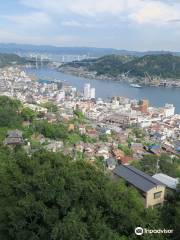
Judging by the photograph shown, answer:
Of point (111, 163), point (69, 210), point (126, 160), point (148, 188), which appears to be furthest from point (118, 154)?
point (69, 210)

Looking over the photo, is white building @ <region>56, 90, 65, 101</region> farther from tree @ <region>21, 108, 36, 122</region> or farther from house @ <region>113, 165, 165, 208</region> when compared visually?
house @ <region>113, 165, 165, 208</region>

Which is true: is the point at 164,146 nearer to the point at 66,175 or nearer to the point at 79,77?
the point at 66,175

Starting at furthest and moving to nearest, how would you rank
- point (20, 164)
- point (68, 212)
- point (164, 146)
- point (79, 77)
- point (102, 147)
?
point (79, 77), point (164, 146), point (102, 147), point (20, 164), point (68, 212)

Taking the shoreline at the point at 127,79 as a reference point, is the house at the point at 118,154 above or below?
above

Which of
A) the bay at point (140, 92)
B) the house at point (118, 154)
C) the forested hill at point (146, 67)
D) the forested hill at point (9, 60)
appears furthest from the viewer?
the forested hill at point (9, 60)

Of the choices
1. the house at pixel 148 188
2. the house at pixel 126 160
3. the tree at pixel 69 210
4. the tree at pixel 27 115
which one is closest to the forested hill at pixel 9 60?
the tree at pixel 27 115

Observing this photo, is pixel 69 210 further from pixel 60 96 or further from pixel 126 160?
pixel 60 96

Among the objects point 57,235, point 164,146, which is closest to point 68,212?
point 57,235

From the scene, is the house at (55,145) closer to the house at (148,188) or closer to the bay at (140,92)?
the house at (148,188)
